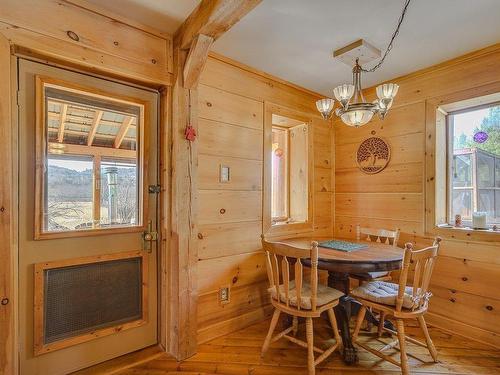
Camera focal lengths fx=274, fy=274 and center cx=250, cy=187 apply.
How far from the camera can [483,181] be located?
95.3 inches

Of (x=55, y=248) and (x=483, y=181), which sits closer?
(x=55, y=248)

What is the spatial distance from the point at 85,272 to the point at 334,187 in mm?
2708

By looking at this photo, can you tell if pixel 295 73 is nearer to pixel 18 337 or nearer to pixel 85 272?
pixel 85 272

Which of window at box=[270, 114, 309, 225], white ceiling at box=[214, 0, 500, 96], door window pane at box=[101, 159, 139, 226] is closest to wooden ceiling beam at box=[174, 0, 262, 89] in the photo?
white ceiling at box=[214, 0, 500, 96]

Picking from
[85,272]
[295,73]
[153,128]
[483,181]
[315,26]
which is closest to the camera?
[85,272]

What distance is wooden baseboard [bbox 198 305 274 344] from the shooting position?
222 centimetres

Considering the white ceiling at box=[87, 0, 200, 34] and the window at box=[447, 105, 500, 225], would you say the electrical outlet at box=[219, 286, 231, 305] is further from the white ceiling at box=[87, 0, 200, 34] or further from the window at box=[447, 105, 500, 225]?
the window at box=[447, 105, 500, 225]

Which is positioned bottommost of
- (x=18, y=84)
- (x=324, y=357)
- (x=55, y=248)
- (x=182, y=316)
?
(x=324, y=357)

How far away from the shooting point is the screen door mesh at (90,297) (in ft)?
5.50

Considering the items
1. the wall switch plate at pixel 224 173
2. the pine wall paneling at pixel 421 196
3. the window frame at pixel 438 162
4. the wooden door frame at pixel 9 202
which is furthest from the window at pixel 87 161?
the window frame at pixel 438 162

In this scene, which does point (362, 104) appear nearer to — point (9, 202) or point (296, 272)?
point (296, 272)

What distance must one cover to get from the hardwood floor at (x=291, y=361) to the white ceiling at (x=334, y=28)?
2.34 meters

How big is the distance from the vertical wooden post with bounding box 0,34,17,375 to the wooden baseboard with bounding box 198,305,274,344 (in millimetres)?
1191

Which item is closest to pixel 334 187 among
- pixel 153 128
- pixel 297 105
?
pixel 297 105
